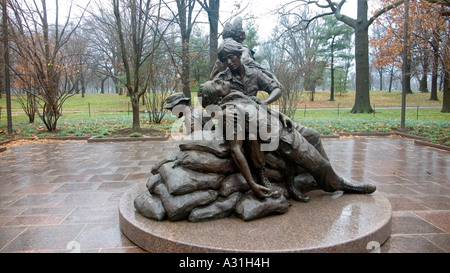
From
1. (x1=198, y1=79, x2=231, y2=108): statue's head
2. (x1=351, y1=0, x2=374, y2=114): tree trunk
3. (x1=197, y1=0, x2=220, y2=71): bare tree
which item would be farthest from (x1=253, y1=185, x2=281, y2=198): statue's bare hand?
(x1=351, y1=0, x2=374, y2=114): tree trunk

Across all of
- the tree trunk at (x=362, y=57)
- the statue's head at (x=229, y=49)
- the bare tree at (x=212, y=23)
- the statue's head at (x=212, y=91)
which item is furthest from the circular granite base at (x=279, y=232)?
the tree trunk at (x=362, y=57)

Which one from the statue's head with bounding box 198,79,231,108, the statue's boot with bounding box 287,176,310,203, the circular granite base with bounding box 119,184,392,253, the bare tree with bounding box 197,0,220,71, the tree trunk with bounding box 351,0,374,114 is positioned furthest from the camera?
the tree trunk with bounding box 351,0,374,114

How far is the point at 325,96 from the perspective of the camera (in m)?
36.1

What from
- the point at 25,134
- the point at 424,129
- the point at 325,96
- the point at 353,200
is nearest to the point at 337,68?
the point at 325,96

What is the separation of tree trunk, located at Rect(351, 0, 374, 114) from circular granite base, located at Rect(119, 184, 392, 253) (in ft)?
54.2

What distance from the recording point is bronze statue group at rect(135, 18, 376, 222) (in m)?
2.91

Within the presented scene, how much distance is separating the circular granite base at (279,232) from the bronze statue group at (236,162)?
0.13 metres

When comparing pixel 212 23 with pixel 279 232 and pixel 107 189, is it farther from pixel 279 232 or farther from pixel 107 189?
pixel 279 232

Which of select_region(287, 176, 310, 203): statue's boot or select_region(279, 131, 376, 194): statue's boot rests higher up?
select_region(279, 131, 376, 194): statue's boot

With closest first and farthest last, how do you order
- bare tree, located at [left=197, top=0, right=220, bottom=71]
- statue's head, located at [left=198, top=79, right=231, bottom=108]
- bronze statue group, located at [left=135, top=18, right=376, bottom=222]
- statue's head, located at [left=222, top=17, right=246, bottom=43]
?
bronze statue group, located at [left=135, top=18, right=376, bottom=222] → statue's head, located at [left=198, top=79, right=231, bottom=108] → statue's head, located at [left=222, top=17, right=246, bottom=43] → bare tree, located at [left=197, top=0, right=220, bottom=71]

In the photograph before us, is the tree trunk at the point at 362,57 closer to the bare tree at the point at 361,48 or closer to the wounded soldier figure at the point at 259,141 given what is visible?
the bare tree at the point at 361,48

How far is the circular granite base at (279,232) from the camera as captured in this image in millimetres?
2426

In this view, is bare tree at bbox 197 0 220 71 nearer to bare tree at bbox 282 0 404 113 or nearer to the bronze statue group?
bare tree at bbox 282 0 404 113

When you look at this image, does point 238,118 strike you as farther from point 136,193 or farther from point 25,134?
point 25,134
